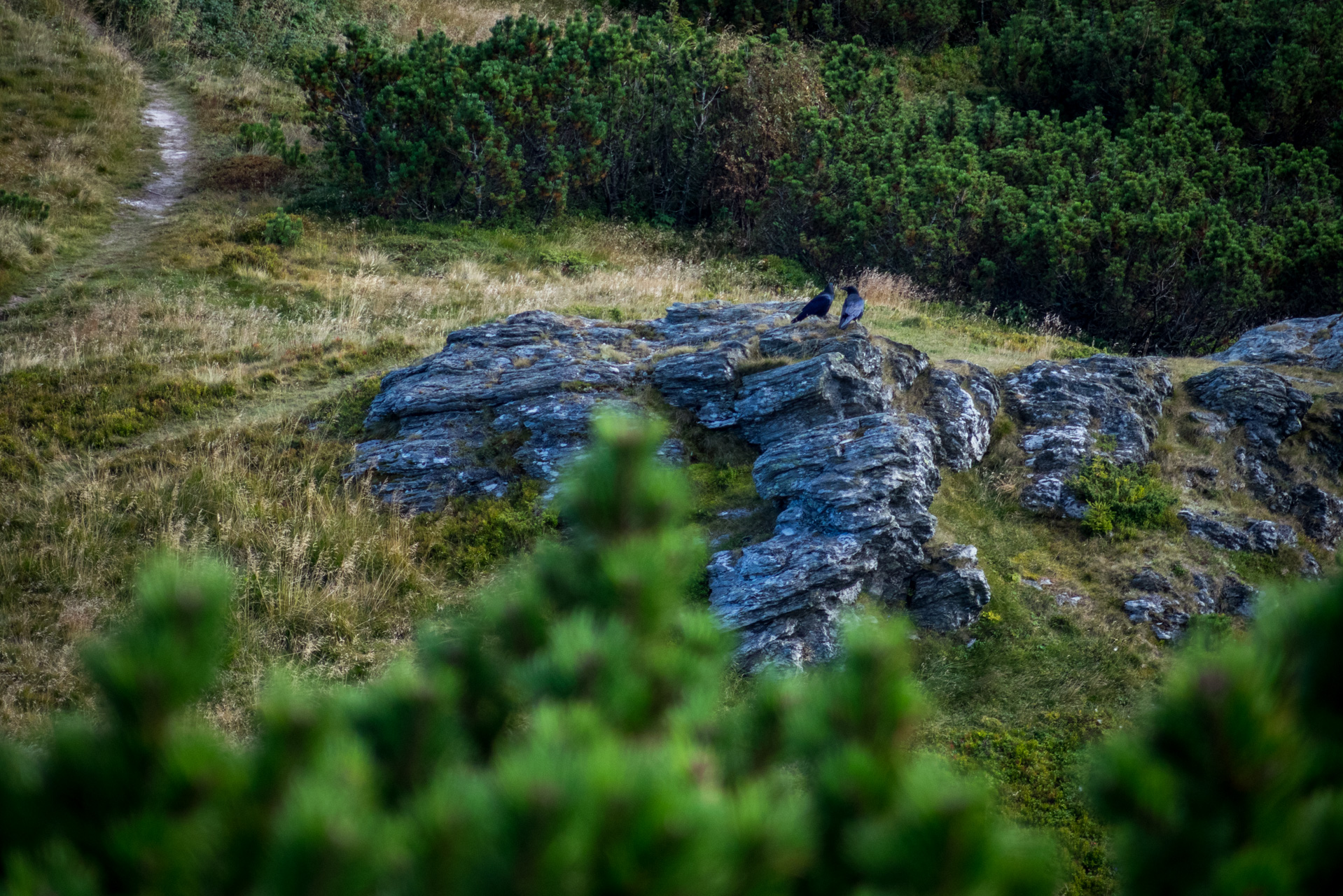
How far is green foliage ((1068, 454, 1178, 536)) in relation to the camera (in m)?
10.5

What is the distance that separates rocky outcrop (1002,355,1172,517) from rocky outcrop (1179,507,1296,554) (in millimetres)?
1173

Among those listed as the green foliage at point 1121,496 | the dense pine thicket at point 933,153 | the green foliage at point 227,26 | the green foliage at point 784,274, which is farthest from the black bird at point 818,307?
the green foliage at point 227,26

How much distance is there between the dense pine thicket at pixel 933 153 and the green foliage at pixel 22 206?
6.70 meters

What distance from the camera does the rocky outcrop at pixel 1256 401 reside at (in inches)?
472

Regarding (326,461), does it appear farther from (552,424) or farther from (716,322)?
(716,322)

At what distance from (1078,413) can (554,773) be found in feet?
39.3

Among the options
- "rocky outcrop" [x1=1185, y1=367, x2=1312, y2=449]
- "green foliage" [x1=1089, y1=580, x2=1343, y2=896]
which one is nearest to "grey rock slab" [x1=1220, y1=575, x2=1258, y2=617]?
"rocky outcrop" [x1=1185, y1=367, x2=1312, y2=449]

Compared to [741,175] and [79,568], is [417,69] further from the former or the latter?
[79,568]

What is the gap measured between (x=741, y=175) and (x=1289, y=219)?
45.2 feet

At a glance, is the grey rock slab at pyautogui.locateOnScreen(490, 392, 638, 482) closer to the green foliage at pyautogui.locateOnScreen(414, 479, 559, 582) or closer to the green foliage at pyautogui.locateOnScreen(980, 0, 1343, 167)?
the green foliage at pyautogui.locateOnScreen(414, 479, 559, 582)

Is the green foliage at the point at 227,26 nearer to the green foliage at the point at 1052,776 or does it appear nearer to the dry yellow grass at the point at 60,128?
the dry yellow grass at the point at 60,128

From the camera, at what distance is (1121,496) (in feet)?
35.5

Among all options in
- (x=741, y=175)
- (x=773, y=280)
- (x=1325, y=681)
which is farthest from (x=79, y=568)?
(x=741, y=175)

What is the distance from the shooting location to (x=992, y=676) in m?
8.66
